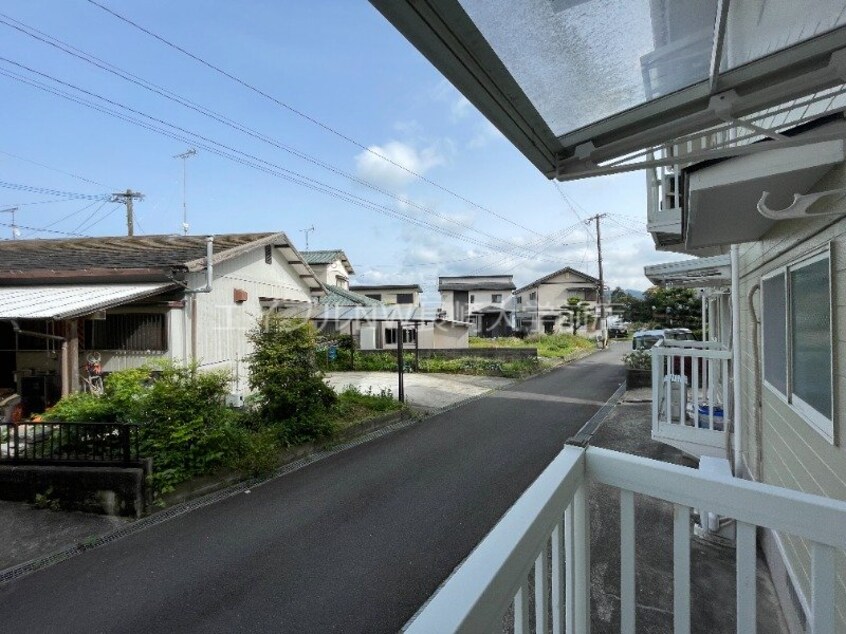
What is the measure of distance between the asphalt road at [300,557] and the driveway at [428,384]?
4273 mm

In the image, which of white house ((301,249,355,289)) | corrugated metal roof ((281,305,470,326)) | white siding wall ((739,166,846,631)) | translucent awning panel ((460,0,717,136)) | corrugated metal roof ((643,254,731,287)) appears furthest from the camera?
white house ((301,249,355,289))

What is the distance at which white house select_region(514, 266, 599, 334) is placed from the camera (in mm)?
34812

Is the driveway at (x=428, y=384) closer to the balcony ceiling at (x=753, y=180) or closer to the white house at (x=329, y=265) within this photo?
the balcony ceiling at (x=753, y=180)

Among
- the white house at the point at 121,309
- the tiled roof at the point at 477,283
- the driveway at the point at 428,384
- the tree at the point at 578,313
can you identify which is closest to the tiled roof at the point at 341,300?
the driveway at the point at 428,384

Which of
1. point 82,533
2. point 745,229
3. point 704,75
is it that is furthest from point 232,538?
point 745,229

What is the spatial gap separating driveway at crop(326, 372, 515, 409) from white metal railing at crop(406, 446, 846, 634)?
878 centimetres

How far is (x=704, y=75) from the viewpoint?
4.88 ft

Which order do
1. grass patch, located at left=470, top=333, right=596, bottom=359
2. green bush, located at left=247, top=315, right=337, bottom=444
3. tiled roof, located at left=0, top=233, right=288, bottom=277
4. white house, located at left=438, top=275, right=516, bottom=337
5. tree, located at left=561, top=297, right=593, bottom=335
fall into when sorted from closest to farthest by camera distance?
green bush, located at left=247, top=315, right=337, bottom=444
tiled roof, located at left=0, top=233, right=288, bottom=277
grass patch, located at left=470, top=333, right=596, bottom=359
tree, located at left=561, top=297, right=593, bottom=335
white house, located at left=438, top=275, right=516, bottom=337

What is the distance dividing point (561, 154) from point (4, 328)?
39.2ft

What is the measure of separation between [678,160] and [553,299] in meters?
37.0

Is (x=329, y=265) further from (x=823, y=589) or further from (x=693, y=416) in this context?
(x=823, y=589)

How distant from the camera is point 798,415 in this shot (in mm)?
2574

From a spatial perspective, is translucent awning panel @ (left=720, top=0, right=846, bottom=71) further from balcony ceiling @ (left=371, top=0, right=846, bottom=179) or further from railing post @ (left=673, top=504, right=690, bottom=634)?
railing post @ (left=673, top=504, right=690, bottom=634)

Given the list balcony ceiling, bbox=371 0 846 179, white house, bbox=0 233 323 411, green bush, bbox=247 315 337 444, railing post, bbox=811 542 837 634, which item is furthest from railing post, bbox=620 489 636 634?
white house, bbox=0 233 323 411
